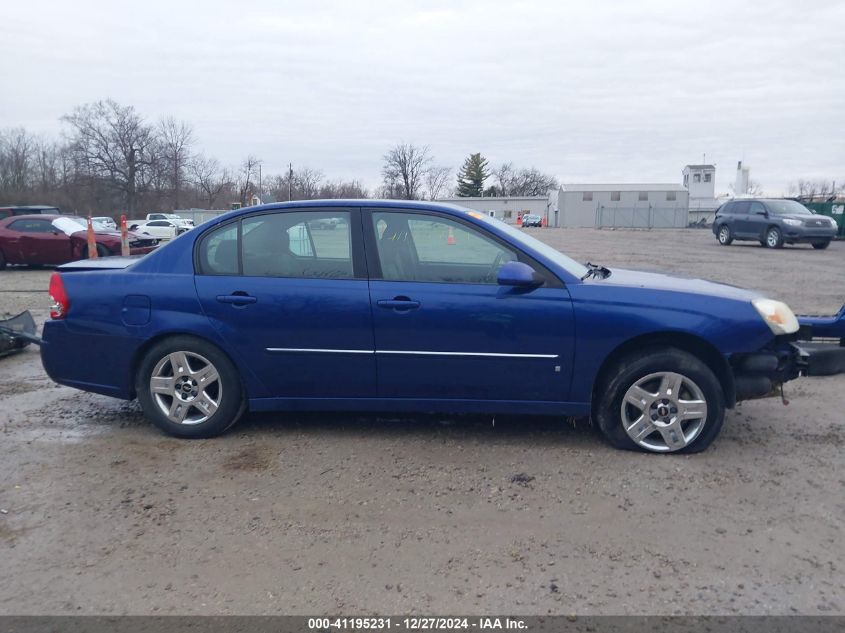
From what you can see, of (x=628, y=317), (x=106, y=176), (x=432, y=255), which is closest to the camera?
(x=628, y=317)

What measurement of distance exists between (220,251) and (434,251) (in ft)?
4.77

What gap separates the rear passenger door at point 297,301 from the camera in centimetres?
451

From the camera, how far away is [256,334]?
456 cm

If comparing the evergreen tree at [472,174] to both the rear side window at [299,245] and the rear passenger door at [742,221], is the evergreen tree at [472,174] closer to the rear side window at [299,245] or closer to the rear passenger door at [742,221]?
the rear passenger door at [742,221]

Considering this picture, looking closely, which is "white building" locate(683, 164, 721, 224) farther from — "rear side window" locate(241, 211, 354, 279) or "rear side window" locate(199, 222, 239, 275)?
"rear side window" locate(199, 222, 239, 275)

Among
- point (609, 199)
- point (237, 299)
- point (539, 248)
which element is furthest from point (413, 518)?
point (609, 199)

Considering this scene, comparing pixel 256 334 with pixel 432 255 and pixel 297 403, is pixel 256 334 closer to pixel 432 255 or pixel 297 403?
pixel 297 403

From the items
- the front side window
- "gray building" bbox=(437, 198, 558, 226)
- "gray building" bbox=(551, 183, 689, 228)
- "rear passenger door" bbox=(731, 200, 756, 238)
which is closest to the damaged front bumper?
the front side window

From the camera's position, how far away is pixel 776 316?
4.38m

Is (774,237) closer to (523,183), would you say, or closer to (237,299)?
(237,299)

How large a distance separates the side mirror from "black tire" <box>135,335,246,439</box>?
1.89 meters

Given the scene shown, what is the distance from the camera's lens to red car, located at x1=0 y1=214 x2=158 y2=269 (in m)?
15.7
